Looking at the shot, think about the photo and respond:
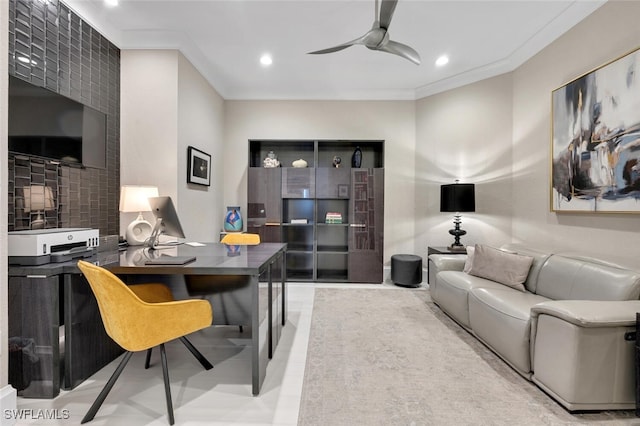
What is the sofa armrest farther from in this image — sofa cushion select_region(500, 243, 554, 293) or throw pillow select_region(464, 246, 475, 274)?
throw pillow select_region(464, 246, 475, 274)

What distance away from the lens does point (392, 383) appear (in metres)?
1.97

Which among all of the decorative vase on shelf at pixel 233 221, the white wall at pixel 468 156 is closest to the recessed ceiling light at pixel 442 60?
the white wall at pixel 468 156

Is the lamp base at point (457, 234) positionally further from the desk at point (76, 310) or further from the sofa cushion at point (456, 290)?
the desk at point (76, 310)

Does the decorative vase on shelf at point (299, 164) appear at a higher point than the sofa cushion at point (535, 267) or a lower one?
higher

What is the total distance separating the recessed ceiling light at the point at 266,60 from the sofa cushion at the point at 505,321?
3560 millimetres

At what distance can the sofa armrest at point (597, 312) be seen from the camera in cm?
161

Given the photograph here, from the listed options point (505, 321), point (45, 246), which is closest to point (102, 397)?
point (45, 246)

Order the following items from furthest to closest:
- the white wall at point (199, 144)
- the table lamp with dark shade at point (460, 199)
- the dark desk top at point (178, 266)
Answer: the table lamp with dark shade at point (460, 199) < the white wall at point (199, 144) < the dark desk top at point (178, 266)

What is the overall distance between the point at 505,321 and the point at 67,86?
407 centimetres

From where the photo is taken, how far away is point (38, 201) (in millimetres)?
2230

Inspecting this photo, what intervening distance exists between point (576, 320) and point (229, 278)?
2292 mm

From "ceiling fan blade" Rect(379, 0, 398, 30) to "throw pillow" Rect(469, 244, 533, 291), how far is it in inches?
94.3

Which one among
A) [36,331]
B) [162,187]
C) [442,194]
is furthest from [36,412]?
[442,194]

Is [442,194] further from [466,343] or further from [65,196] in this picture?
[65,196]
